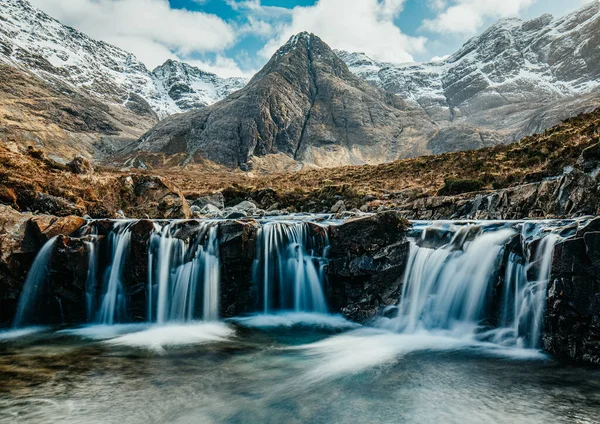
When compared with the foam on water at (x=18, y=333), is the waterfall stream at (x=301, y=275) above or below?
above

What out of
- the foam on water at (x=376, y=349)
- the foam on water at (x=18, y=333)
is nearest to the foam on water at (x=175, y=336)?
the foam on water at (x=376, y=349)

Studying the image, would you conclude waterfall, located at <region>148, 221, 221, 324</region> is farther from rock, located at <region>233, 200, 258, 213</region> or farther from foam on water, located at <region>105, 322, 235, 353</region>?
rock, located at <region>233, 200, 258, 213</region>

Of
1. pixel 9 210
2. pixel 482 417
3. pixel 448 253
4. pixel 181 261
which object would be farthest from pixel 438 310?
pixel 9 210

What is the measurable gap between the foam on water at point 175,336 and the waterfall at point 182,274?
63 cm

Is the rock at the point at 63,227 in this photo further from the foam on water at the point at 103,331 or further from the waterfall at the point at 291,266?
the waterfall at the point at 291,266

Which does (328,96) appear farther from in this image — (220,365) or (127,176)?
(220,365)

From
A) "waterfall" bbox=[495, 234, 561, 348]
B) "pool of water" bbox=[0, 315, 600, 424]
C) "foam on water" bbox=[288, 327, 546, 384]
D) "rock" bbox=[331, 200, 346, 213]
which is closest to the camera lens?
"pool of water" bbox=[0, 315, 600, 424]

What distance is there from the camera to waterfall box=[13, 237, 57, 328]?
12453 millimetres

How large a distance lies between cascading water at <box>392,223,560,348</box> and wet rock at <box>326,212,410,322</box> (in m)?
0.47

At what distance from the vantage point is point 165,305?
1326cm

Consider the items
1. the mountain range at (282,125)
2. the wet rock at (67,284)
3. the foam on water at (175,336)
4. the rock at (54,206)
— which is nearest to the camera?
the foam on water at (175,336)

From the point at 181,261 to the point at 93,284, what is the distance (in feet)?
10.3

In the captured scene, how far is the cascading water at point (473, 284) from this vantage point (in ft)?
30.8

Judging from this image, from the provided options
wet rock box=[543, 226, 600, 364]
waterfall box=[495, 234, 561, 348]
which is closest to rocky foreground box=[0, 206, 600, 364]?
waterfall box=[495, 234, 561, 348]
